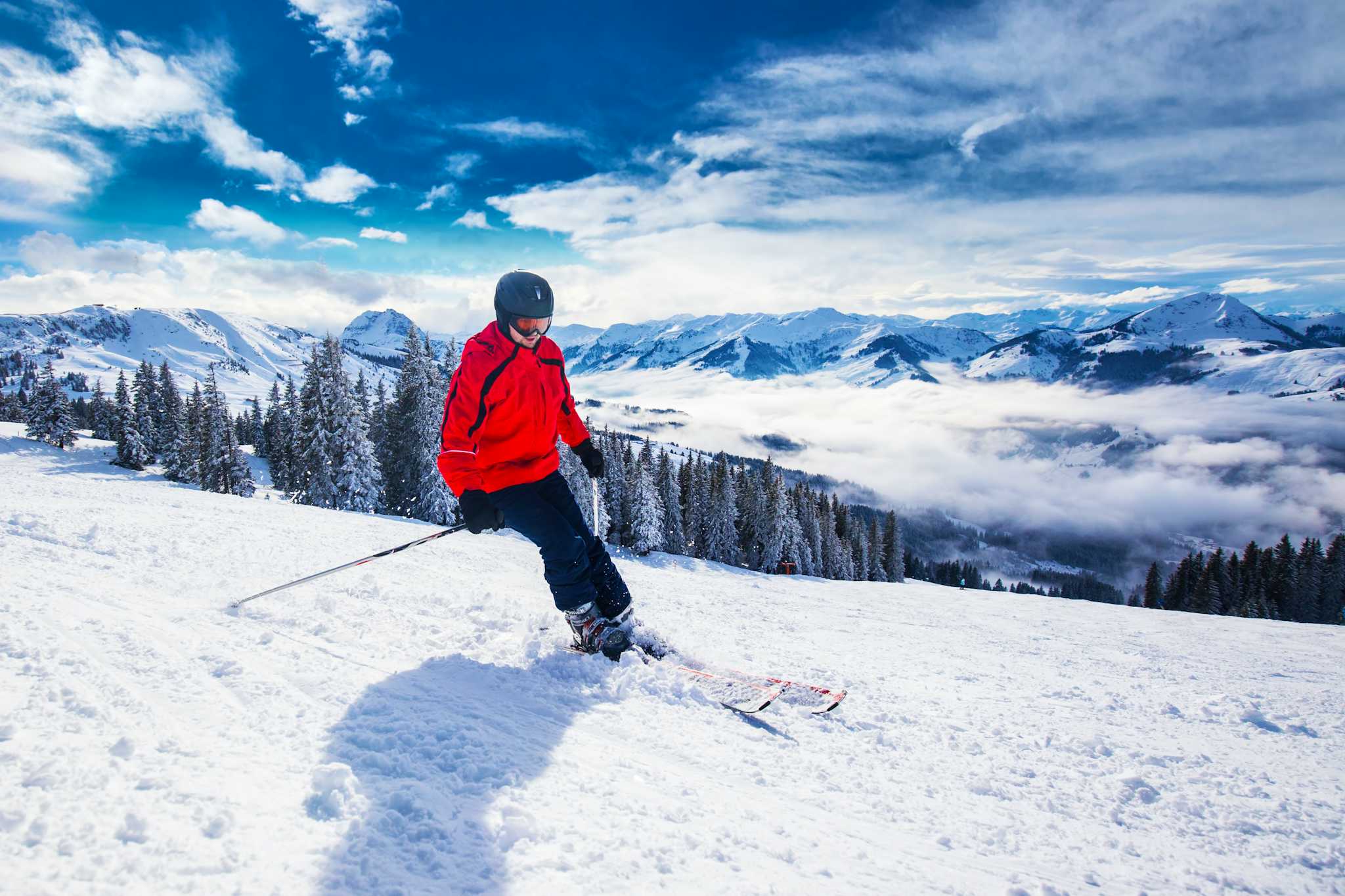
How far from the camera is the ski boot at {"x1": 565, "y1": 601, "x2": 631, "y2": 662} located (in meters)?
5.21

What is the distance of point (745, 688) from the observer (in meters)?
4.86

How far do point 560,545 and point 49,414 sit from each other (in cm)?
7743

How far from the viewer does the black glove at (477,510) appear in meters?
4.64

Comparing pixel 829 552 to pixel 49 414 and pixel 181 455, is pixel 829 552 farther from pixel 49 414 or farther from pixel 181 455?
pixel 49 414

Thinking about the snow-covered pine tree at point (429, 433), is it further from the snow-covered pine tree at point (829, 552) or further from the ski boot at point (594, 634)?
the snow-covered pine tree at point (829, 552)


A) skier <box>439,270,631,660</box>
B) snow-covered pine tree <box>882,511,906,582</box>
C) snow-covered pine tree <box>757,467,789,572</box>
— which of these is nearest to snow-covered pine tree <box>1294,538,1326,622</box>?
snow-covered pine tree <box>882,511,906,582</box>

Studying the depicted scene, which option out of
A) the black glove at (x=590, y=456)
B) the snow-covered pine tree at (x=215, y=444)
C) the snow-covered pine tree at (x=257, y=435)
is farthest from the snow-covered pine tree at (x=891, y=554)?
the snow-covered pine tree at (x=257, y=435)

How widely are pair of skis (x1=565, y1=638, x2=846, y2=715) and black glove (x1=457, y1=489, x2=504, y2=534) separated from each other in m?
1.50

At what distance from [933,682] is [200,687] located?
614 centimetres

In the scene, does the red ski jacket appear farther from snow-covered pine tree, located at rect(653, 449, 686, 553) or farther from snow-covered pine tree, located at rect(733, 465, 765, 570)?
snow-covered pine tree, located at rect(733, 465, 765, 570)

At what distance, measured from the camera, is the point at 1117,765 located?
4180 millimetres

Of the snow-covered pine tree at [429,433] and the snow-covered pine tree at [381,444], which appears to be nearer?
the snow-covered pine tree at [429,433]

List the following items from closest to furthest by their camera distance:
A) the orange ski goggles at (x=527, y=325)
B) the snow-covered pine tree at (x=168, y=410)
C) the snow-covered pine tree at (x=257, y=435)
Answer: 1. the orange ski goggles at (x=527, y=325)
2. the snow-covered pine tree at (x=168, y=410)
3. the snow-covered pine tree at (x=257, y=435)

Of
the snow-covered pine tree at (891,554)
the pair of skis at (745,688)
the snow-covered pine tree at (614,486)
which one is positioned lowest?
the snow-covered pine tree at (891,554)
